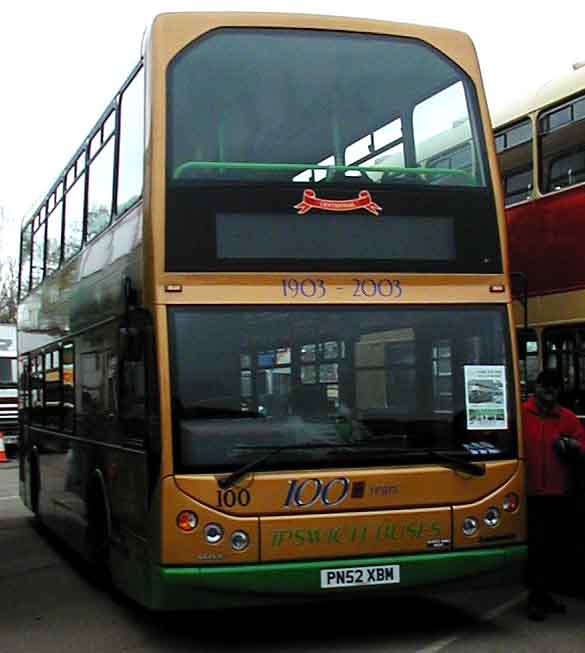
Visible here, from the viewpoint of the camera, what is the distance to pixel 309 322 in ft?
24.4

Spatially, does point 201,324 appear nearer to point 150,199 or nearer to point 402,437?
point 150,199

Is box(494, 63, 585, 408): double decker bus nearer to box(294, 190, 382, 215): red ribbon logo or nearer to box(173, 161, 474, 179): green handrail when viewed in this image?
box(173, 161, 474, 179): green handrail

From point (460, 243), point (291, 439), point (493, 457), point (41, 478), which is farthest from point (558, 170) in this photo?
point (41, 478)

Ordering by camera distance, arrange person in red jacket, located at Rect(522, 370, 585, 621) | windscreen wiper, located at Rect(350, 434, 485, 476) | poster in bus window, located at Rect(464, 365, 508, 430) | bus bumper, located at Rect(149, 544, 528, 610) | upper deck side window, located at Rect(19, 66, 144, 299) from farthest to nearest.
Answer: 1. upper deck side window, located at Rect(19, 66, 144, 299)
2. person in red jacket, located at Rect(522, 370, 585, 621)
3. poster in bus window, located at Rect(464, 365, 508, 430)
4. windscreen wiper, located at Rect(350, 434, 485, 476)
5. bus bumper, located at Rect(149, 544, 528, 610)

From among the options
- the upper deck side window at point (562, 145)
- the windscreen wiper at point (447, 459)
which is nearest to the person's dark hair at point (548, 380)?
the windscreen wiper at point (447, 459)

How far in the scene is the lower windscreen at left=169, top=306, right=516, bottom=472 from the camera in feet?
23.5

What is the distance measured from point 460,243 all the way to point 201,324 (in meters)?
1.93

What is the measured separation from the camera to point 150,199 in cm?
743

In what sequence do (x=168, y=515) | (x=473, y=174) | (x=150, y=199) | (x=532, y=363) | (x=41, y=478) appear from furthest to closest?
(x=41, y=478) < (x=532, y=363) < (x=473, y=174) < (x=150, y=199) < (x=168, y=515)

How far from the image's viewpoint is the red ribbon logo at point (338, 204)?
298 inches

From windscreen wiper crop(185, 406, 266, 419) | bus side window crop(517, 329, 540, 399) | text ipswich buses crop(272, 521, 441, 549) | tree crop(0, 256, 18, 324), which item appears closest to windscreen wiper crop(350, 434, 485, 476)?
text ipswich buses crop(272, 521, 441, 549)

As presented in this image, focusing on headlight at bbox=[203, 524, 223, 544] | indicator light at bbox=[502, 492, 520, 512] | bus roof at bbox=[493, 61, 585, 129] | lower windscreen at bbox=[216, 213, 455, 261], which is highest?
bus roof at bbox=[493, 61, 585, 129]

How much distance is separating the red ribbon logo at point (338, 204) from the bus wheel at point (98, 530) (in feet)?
10.1

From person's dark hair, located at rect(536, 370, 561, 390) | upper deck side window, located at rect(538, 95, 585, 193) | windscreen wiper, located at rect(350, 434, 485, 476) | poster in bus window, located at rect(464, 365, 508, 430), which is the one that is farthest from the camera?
upper deck side window, located at rect(538, 95, 585, 193)
